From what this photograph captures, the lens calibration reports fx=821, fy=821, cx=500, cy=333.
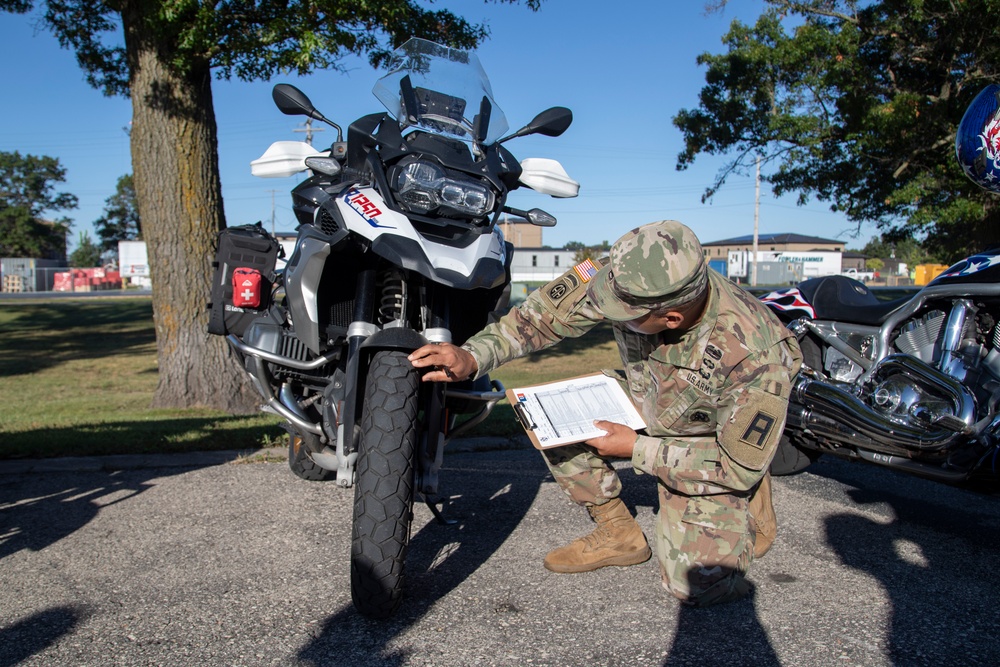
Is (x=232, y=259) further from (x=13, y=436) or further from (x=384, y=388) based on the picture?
(x=13, y=436)

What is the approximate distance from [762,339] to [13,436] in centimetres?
516

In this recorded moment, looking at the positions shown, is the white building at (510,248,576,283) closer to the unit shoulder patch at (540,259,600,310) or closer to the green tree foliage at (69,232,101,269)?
the green tree foliage at (69,232,101,269)

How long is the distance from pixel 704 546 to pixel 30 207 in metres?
87.4

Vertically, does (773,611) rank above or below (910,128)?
below

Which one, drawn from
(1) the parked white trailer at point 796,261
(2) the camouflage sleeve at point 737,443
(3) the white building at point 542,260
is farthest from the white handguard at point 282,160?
(3) the white building at point 542,260

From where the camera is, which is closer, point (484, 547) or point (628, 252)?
point (628, 252)

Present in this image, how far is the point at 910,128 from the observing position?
13.5 metres

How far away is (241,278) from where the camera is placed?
163 inches

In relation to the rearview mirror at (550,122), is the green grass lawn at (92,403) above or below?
below

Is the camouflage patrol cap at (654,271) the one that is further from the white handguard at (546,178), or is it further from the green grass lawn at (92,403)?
the green grass lawn at (92,403)

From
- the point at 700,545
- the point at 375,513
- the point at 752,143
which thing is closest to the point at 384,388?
the point at 375,513

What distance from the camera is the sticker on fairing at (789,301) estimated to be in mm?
4734

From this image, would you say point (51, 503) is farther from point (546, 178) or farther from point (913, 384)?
point (913, 384)

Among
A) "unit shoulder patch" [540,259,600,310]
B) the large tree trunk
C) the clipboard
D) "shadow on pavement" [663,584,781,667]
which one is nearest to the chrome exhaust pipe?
the clipboard
